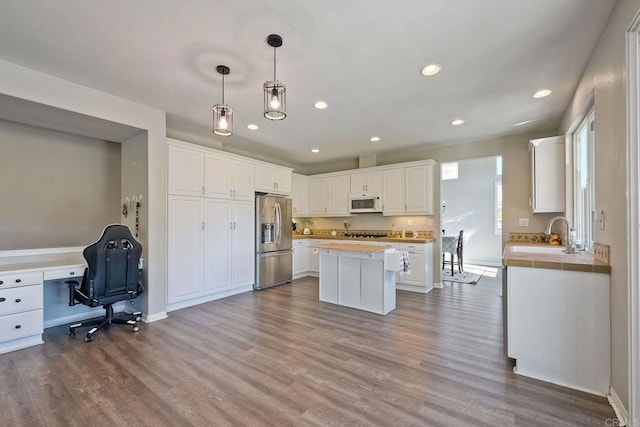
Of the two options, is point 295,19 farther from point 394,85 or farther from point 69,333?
A: point 69,333

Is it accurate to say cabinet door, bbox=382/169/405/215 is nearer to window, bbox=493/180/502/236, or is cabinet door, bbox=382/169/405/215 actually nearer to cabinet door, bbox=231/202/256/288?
cabinet door, bbox=231/202/256/288

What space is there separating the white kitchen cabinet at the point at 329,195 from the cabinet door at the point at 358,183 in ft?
0.43

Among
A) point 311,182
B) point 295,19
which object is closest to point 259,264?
point 311,182

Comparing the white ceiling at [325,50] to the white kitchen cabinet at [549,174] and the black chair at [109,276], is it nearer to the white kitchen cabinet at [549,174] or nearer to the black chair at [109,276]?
the white kitchen cabinet at [549,174]

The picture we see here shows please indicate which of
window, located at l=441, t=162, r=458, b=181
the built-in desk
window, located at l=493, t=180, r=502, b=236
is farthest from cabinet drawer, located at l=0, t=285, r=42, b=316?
window, located at l=493, t=180, r=502, b=236

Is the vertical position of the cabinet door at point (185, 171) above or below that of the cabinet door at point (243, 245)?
above

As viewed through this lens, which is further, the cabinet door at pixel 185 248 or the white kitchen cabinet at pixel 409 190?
the white kitchen cabinet at pixel 409 190

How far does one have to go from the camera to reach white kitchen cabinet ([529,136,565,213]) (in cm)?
369

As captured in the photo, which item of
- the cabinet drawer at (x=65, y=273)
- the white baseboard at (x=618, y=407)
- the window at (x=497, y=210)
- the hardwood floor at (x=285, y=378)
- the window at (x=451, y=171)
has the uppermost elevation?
the window at (x=451, y=171)

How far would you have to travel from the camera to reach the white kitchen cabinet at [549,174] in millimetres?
3693

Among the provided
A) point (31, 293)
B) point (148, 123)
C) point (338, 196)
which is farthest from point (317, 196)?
point (31, 293)

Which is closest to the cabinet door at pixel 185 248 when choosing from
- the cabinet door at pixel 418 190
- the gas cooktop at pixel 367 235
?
the gas cooktop at pixel 367 235

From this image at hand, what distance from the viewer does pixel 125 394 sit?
203cm

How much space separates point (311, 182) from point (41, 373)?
537 cm
